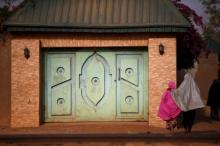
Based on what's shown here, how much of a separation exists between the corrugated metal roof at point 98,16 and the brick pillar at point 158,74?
2.43 ft

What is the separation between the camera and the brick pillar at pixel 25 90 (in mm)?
16047

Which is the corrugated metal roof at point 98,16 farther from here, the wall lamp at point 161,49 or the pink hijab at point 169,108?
the pink hijab at point 169,108

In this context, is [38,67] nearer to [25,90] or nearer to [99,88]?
[25,90]

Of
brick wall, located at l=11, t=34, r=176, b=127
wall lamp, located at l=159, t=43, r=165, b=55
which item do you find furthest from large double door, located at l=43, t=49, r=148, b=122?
wall lamp, located at l=159, t=43, r=165, b=55

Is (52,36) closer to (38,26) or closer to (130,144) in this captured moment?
(38,26)

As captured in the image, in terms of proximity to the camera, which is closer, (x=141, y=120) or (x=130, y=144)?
(x=130, y=144)

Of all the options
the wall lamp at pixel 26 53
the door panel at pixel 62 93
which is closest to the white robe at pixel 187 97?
the door panel at pixel 62 93

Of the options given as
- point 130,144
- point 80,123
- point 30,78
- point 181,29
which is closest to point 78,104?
point 80,123

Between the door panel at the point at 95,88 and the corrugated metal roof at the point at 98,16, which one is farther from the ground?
the corrugated metal roof at the point at 98,16

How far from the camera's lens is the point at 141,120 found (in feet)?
54.3

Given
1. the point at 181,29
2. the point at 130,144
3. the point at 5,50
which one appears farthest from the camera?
the point at 5,50

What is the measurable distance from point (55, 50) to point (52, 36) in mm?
567

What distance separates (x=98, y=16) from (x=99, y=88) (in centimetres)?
229

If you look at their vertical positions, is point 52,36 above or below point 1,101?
above
